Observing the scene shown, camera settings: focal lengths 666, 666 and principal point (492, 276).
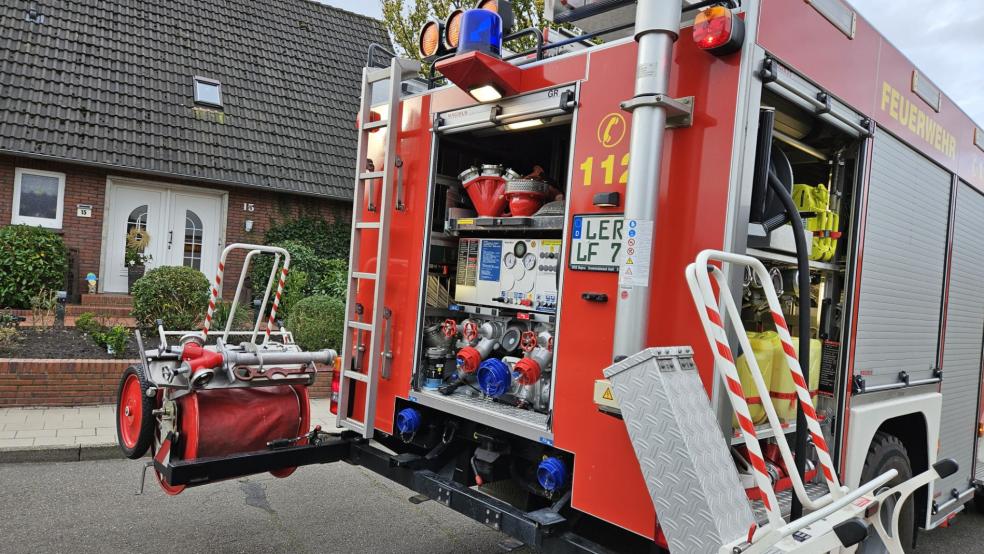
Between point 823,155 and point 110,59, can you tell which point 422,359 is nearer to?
point 823,155

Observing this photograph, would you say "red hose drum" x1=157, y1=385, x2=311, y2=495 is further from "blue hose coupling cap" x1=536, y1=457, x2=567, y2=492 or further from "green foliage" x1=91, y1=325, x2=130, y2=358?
"green foliage" x1=91, y1=325, x2=130, y2=358

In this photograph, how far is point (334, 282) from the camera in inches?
446

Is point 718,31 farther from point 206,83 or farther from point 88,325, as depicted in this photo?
point 206,83

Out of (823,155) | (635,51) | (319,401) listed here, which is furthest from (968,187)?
(319,401)

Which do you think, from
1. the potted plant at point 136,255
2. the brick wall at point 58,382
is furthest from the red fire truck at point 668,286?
the potted plant at point 136,255

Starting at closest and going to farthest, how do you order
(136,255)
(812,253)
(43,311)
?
(812,253)
(43,311)
(136,255)

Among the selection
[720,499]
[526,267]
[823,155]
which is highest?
[823,155]

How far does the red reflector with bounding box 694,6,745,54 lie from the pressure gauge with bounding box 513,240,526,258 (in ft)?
5.04

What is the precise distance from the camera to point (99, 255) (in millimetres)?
11445

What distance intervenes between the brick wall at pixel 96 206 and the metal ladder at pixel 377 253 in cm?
909

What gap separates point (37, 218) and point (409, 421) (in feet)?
Answer: 33.5

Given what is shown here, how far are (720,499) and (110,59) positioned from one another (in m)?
13.4

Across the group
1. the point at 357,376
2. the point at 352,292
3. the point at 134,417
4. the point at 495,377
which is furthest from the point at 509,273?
the point at 134,417

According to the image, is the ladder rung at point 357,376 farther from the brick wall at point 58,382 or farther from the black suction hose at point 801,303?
the brick wall at point 58,382
